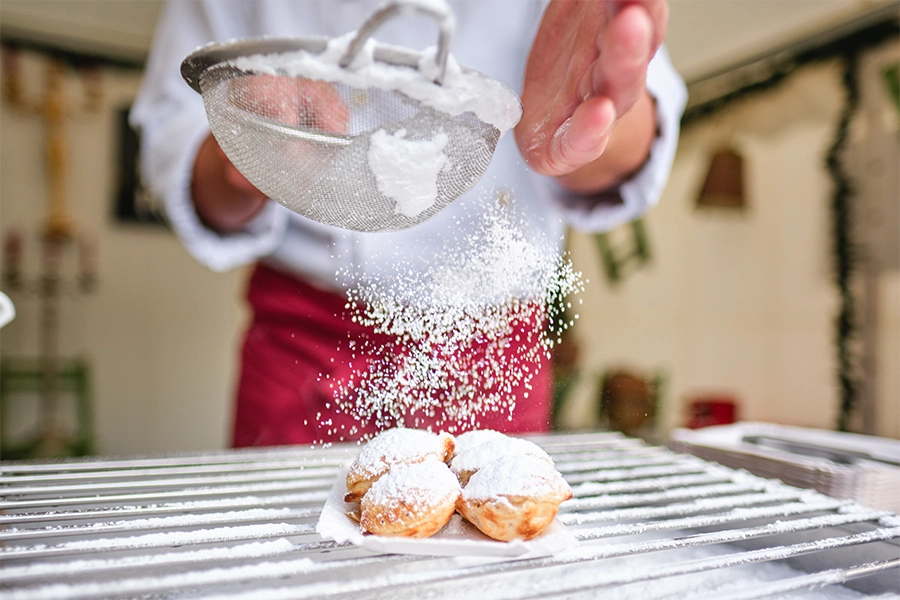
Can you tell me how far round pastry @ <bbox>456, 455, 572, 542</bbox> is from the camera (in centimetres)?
61

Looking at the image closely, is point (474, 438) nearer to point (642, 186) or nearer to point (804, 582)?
point (804, 582)

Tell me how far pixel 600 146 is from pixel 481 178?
7.1 inches

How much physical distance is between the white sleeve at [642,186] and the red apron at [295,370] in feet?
0.89

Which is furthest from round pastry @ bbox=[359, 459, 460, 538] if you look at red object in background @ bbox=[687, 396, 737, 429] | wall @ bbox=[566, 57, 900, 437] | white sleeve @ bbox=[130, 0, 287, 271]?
red object in background @ bbox=[687, 396, 737, 429]

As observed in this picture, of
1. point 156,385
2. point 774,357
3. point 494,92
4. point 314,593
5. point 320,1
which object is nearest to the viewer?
point 314,593

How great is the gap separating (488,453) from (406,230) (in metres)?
0.35

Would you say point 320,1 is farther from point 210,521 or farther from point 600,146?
point 210,521

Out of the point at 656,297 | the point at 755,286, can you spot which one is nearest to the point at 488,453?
the point at 755,286

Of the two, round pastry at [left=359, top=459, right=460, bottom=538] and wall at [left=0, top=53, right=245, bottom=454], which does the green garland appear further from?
wall at [left=0, top=53, right=245, bottom=454]

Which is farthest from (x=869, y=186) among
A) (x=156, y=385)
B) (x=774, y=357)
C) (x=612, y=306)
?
(x=156, y=385)

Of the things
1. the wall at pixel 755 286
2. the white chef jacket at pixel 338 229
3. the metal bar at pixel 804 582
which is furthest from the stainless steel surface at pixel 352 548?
the wall at pixel 755 286

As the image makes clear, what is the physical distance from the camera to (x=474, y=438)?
2.57 ft

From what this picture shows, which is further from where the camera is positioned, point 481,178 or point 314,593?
point 481,178

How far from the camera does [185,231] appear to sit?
1245mm
